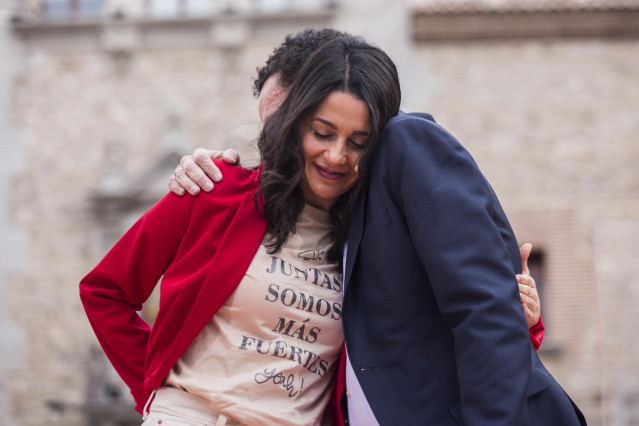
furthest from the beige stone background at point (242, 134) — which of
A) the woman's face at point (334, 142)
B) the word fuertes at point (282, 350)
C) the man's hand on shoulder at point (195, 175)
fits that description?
the word fuertes at point (282, 350)

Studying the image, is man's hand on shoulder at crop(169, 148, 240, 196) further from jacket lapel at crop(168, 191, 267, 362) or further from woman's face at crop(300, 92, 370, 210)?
woman's face at crop(300, 92, 370, 210)

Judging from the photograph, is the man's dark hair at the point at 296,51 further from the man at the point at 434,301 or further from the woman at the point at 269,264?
the man at the point at 434,301

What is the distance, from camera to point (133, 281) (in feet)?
8.68

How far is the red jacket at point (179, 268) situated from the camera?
8.03 ft

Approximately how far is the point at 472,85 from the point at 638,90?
86.0 inches

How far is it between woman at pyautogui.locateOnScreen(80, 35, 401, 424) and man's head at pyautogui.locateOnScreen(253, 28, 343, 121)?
0.51 ft

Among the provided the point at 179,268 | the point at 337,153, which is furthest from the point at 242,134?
the point at 337,153

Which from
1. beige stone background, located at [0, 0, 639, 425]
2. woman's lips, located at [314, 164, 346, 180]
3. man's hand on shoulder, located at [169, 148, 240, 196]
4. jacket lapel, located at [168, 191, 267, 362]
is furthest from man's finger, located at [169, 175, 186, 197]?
beige stone background, located at [0, 0, 639, 425]

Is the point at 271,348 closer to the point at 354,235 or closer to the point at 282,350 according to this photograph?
the point at 282,350

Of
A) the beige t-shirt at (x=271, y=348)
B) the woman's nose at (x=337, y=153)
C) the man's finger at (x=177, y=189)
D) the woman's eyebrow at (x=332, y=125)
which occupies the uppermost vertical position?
the woman's eyebrow at (x=332, y=125)

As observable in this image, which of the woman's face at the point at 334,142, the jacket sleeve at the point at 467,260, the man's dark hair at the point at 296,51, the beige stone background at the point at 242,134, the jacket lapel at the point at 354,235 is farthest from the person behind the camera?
the beige stone background at the point at 242,134

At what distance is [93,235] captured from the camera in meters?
11.2

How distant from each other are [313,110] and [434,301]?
2.28ft

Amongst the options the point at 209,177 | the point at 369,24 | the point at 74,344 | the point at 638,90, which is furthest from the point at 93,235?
the point at 209,177
